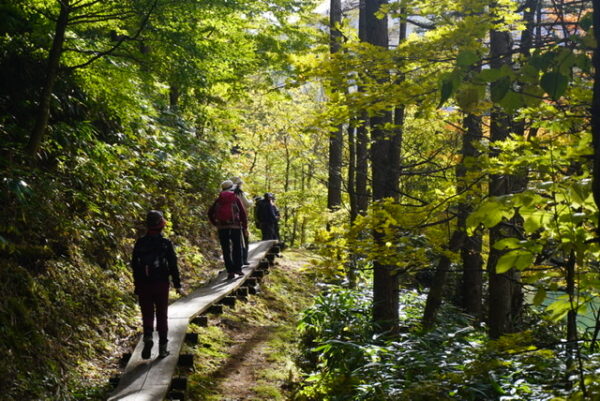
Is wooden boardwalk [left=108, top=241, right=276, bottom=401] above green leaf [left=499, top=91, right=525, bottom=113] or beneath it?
beneath

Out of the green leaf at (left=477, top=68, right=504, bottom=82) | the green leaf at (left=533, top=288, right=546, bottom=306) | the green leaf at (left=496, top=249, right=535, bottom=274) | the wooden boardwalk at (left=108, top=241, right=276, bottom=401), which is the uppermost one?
the green leaf at (left=477, top=68, right=504, bottom=82)

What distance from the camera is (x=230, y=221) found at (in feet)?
33.1

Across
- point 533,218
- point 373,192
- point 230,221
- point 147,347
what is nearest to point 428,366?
point 533,218

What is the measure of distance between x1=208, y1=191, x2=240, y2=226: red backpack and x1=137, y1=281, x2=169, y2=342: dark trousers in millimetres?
3743

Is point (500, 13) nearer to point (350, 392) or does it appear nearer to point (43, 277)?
point (350, 392)

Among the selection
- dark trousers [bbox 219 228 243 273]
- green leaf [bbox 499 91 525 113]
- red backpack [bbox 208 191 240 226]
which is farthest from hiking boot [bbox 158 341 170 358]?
green leaf [bbox 499 91 525 113]

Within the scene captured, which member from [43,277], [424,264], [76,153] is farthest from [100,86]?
[424,264]

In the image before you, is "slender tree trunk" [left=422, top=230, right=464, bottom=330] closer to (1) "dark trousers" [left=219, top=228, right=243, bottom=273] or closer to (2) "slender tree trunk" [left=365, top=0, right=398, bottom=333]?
(2) "slender tree trunk" [left=365, top=0, right=398, bottom=333]

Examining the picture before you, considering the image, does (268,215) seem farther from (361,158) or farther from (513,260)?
(513,260)

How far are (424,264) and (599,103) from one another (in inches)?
178

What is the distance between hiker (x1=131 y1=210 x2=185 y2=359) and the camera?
6281 mm

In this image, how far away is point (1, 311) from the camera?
534cm

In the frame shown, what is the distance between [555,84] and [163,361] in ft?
17.9

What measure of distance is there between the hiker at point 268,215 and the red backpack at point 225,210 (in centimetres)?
553
